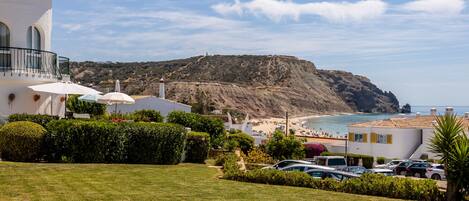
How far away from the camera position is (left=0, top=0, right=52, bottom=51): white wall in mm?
24656

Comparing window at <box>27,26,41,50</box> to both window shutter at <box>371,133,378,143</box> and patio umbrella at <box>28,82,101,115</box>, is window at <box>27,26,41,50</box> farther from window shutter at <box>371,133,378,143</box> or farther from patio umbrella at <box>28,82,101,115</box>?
window shutter at <box>371,133,378,143</box>

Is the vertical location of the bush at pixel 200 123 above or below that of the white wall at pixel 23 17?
below

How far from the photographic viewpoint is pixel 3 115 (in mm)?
23844

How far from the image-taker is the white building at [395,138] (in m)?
57.3

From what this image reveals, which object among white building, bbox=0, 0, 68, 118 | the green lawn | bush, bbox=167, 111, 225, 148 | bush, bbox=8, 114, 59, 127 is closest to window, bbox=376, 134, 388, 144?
bush, bbox=167, 111, 225, 148

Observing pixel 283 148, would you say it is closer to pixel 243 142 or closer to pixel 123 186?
pixel 243 142

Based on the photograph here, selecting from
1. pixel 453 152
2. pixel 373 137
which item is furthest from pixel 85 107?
pixel 373 137

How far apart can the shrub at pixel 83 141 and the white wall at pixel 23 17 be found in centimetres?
546

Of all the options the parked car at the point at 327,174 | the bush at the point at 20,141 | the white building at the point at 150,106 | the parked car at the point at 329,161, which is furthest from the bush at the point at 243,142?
the bush at the point at 20,141

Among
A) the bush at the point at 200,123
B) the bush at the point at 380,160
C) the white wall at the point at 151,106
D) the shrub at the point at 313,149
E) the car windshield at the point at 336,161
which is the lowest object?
the bush at the point at 380,160

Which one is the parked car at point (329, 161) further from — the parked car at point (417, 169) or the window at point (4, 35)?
the window at point (4, 35)

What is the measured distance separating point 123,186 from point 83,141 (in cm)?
585

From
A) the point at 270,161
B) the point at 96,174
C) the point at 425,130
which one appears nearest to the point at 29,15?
the point at 96,174

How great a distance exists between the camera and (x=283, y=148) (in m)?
38.8
